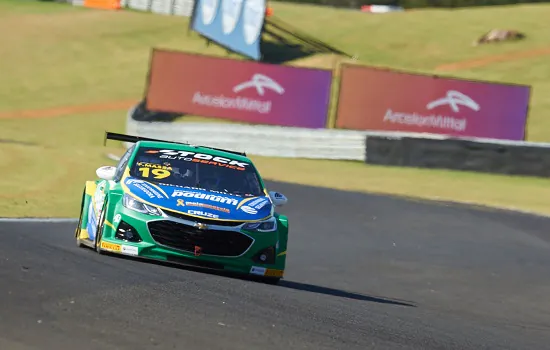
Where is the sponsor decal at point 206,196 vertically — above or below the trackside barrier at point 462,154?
below

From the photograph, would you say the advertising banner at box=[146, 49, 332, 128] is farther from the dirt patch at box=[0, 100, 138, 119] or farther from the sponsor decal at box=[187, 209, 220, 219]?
the sponsor decal at box=[187, 209, 220, 219]

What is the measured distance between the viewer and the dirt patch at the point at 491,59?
48.2 meters

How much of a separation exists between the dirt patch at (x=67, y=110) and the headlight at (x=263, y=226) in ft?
88.8

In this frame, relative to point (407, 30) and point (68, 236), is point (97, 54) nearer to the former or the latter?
point (407, 30)

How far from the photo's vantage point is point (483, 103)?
29.4m

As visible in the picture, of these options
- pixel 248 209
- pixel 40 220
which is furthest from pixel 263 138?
pixel 248 209

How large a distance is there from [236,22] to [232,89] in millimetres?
12681

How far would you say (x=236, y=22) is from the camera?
4347 cm

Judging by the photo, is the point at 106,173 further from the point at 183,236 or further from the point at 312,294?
the point at 312,294

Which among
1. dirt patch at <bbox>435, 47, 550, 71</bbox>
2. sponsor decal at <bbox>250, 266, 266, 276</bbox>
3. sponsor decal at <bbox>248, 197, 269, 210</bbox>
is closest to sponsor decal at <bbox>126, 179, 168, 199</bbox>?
sponsor decal at <bbox>248, 197, 269, 210</bbox>

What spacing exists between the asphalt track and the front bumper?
156 millimetres

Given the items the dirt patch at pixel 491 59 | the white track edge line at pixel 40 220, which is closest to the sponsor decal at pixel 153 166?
the white track edge line at pixel 40 220

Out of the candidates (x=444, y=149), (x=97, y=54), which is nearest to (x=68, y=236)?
(x=444, y=149)

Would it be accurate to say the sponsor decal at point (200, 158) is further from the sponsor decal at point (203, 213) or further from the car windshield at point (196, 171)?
the sponsor decal at point (203, 213)
